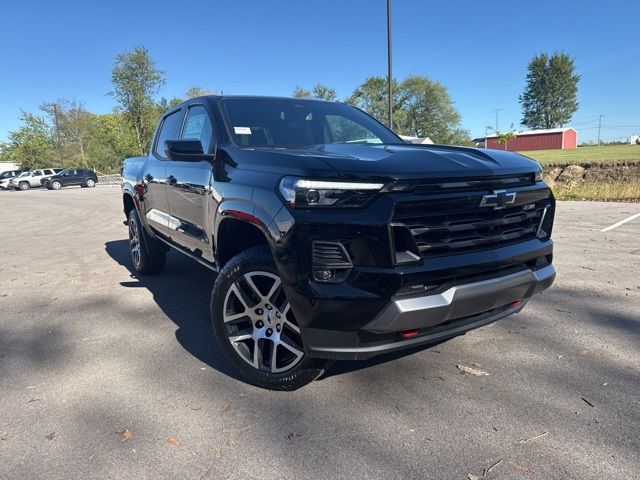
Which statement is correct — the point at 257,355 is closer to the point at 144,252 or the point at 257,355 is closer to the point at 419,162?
the point at 419,162

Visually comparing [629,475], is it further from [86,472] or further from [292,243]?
[86,472]

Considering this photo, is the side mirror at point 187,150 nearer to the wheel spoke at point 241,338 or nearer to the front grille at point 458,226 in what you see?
the wheel spoke at point 241,338

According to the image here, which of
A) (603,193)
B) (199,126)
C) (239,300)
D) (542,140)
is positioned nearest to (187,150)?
(199,126)

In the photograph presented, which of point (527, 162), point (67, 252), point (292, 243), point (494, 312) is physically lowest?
point (67, 252)

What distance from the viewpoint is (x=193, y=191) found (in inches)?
147

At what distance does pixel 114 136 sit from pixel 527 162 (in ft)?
189

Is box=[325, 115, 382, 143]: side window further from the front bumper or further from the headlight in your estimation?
the front bumper

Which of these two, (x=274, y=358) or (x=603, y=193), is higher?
(x=274, y=358)

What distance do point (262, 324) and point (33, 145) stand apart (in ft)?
226

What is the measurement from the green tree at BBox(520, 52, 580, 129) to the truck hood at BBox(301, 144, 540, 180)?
404 ft

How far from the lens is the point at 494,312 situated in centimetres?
277

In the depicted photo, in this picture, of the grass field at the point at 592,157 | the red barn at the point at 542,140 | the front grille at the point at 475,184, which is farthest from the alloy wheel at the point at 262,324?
the red barn at the point at 542,140

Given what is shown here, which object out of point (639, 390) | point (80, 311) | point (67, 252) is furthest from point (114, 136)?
point (639, 390)

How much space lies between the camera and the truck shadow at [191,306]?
10.6ft
